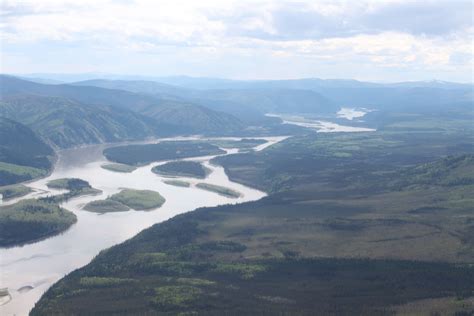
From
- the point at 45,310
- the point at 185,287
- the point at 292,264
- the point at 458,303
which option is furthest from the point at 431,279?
the point at 45,310

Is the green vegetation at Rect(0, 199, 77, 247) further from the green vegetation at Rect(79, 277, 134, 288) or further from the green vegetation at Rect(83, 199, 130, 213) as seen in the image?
the green vegetation at Rect(79, 277, 134, 288)

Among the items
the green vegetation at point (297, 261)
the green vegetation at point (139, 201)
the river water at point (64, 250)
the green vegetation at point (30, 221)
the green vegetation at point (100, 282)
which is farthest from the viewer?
the green vegetation at point (139, 201)

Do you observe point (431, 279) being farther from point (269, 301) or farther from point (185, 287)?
point (185, 287)

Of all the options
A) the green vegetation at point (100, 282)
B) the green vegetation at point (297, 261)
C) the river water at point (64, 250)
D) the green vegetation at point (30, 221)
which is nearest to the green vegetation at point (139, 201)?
the river water at point (64, 250)

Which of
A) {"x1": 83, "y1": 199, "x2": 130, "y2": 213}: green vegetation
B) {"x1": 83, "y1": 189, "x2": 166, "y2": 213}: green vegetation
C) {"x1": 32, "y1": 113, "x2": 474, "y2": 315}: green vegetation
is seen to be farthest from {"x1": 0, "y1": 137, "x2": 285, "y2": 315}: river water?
{"x1": 32, "y1": 113, "x2": 474, "y2": 315}: green vegetation

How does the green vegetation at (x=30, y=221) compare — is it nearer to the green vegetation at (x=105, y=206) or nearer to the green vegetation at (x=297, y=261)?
the green vegetation at (x=105, y=206)

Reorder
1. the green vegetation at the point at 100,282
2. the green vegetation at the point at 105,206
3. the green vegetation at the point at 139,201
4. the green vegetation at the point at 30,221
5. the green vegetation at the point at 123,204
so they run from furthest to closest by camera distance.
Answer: the green vegetation at the point at 139,201
the green vegetation at the point at 123,204
the green vegetation at the point at 105,206
the green vegetation at the point at 30,221
the green vegetation at the point at 100,282

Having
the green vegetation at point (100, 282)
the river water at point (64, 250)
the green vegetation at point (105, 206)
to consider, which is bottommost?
the river water at point (64, 250)
